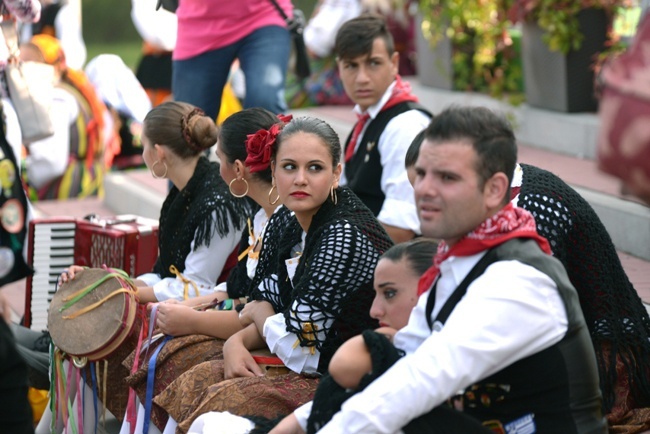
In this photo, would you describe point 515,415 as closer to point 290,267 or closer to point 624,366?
point 624,366

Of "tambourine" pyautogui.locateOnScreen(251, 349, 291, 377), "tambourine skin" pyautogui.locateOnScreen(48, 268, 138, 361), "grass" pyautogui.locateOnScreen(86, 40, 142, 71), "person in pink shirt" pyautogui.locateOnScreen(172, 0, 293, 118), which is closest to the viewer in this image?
"tambourine" pyautogui.locateOnScreen(251, 349, 291, 377)

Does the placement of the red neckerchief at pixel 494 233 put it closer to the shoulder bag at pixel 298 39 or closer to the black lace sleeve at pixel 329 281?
the black lace sleeve at pixel 329 281

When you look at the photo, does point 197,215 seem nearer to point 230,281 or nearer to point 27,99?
point 230,281

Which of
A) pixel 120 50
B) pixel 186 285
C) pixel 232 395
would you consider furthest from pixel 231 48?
pixel 120 50

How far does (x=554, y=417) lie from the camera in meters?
2.67

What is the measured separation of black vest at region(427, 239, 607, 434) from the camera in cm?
262

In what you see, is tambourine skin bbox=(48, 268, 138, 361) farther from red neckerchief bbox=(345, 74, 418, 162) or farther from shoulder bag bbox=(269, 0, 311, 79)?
shoulder bag bbox=(269, 0, 311, 79)

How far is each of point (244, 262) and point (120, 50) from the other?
18707 mm

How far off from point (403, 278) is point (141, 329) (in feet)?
4.78

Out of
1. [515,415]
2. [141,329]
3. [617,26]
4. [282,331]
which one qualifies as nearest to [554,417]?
[515,415]

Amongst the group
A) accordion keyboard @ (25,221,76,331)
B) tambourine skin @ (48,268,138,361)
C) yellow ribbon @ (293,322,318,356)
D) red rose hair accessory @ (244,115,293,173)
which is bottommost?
accordion keyboard @ (25,221,76,331)

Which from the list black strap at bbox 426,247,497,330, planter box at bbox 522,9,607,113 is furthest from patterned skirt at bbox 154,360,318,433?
planter box at bbox 522,9,607,113

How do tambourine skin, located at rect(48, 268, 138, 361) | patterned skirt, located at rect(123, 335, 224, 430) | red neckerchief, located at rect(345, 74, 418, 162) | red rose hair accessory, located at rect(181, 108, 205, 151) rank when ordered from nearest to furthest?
patterned skirt, located at rect(123, 335, 224, 430) → tambourine skin, located at rect(48, 268, 138, 361) → red rose hair accessory, located at rect(181, 108, 205, 151) → red neckerchief, located at rect(345, 74, 418, 162)

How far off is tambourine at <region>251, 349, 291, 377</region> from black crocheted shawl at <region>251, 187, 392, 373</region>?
7.3 inches
